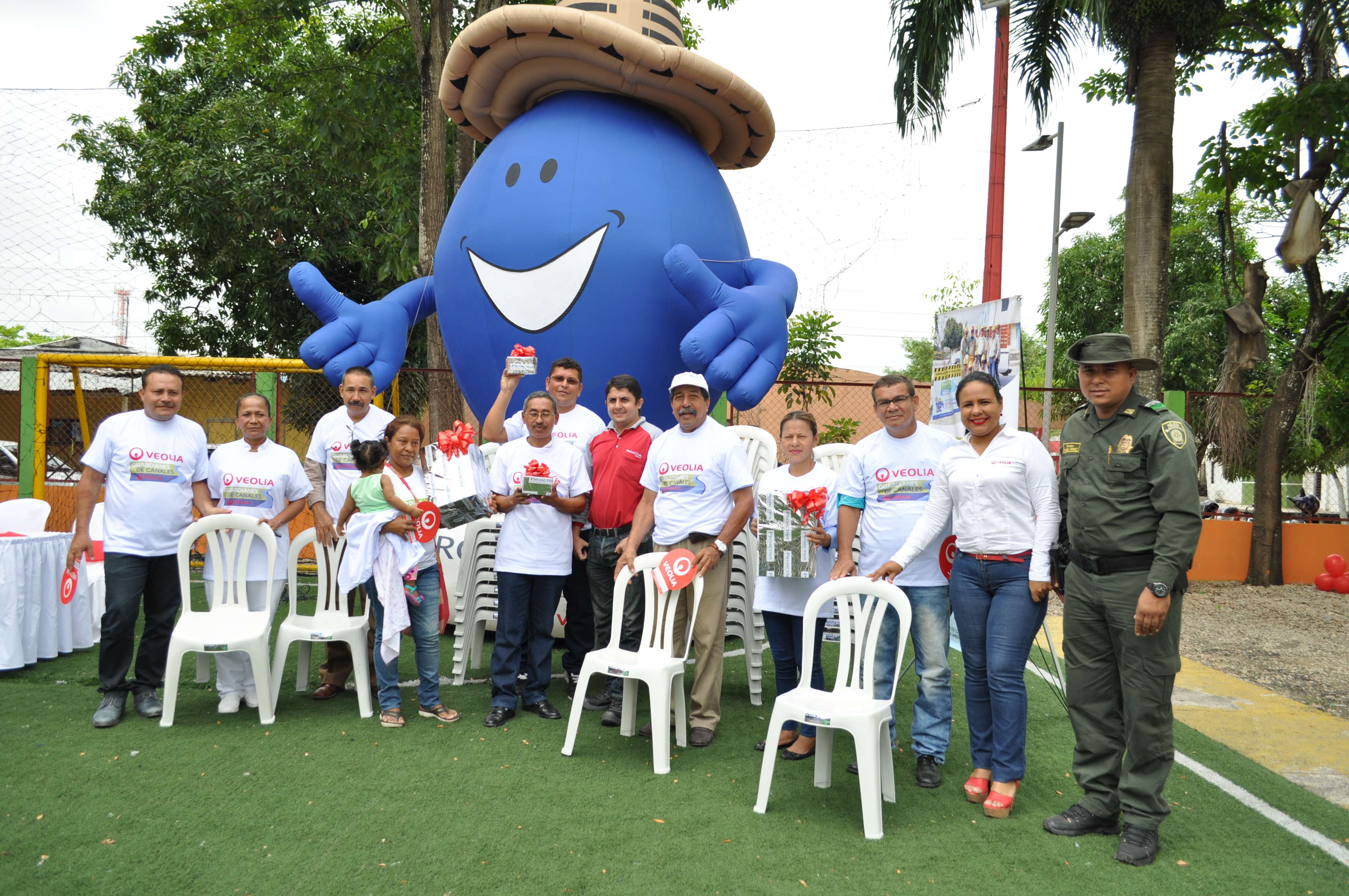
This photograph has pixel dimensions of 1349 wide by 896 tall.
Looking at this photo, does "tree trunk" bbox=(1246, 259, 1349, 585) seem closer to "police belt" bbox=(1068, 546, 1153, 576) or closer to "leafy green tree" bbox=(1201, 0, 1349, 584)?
"leafy green tree" bbox=(1201, 0, 1349, 584)

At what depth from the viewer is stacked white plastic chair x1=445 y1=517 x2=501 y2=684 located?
5.14 meters

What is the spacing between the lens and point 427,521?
4277 millimetres

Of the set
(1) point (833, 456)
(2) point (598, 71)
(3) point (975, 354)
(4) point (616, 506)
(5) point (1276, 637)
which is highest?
(2) point (598, 71)

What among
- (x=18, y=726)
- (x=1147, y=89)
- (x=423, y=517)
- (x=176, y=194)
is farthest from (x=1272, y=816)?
(x=176, y=194)

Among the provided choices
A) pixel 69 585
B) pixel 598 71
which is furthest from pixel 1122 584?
pixel 69 585

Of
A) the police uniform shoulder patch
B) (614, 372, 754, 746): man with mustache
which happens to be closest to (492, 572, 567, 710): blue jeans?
(614, 372, 754, 746): man with mustache

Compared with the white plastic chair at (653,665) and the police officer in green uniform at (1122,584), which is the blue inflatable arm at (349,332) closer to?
the white plastic chair at (653,665)

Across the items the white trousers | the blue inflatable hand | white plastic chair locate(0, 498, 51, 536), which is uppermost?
the blue inflatable hand

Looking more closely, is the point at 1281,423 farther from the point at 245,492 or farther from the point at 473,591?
the point at 245,492

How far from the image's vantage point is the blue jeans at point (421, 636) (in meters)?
4.34

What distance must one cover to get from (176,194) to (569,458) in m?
12.2

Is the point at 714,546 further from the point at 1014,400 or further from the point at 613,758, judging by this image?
the point at 1014,400

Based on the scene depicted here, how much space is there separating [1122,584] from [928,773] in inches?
46.3

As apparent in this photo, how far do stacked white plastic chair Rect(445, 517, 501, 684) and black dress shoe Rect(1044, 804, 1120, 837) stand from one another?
3.03m
